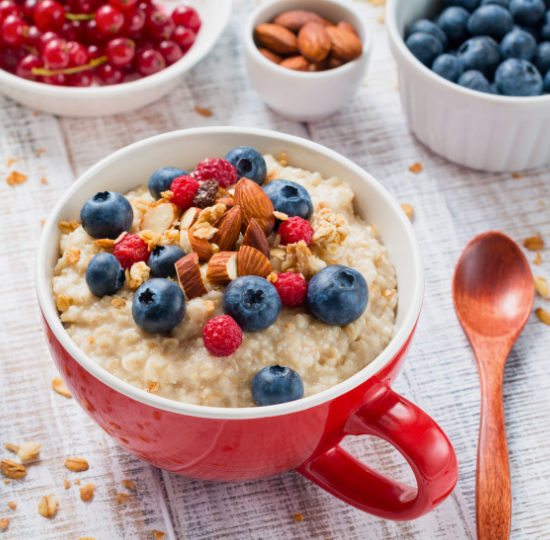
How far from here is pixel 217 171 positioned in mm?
1388

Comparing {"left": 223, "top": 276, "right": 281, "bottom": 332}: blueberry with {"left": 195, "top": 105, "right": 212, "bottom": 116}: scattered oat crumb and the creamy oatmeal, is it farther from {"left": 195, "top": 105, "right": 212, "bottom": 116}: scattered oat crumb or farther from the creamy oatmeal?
{"left": 195, "top": 105, "right": 212, "bottom": 116}: scattered oat crumb

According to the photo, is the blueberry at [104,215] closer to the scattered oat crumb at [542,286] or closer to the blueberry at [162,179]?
the blueberry at [162,179]

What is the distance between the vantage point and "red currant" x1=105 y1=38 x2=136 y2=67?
212 centimetres

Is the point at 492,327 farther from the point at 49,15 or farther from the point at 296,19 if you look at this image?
the point at 49,15

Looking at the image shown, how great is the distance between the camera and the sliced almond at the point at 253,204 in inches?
51.2

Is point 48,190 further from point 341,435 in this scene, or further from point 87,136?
point 341,435

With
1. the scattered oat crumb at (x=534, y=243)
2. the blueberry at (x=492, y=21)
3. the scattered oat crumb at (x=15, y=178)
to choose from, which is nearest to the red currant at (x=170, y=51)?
the scattered oat crumb at (x=15, y=178)

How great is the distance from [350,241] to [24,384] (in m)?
0.91

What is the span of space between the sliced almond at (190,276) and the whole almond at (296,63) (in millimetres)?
1096

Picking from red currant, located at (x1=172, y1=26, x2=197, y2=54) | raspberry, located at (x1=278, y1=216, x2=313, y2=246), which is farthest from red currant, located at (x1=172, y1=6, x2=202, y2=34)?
raspberry, located at (x1=278, y1=216, x2=313, y2=246)

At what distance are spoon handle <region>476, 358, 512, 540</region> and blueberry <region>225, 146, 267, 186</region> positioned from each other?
0.78 meters

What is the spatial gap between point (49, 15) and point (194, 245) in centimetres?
137

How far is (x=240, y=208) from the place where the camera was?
1.30 m

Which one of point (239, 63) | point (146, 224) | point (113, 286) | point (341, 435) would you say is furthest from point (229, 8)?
point (341, 435)
